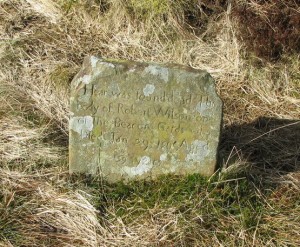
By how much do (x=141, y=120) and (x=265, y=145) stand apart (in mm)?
1277

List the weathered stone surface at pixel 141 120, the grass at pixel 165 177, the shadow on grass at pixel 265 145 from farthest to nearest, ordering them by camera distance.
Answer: the shadow on grass at pixel 265 145 → the weathered stone surface at pixel 141 120 → the grass at pixel 165 177

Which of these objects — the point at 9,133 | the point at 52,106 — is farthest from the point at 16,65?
the point at 9,133

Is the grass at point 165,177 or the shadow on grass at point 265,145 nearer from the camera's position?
the grass at point 165,177

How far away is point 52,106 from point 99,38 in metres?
1.27

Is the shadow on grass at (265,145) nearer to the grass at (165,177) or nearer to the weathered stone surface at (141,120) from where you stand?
the grass at (165,177)

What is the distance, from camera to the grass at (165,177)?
3377 mm

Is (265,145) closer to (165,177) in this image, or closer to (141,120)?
(165,177)

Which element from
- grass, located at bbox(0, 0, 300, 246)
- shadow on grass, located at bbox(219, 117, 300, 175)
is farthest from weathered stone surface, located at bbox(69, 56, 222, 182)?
shadow on grass, located at bbox(219, 117, 300, 175)

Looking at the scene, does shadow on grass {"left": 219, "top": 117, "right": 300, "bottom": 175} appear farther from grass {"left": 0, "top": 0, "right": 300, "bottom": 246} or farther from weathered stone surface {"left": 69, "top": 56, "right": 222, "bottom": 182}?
weathered stone surface {"left": 69, "top": 56, "right": 222, "bottom": 182}

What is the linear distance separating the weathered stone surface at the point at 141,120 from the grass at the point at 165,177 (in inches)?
5.1

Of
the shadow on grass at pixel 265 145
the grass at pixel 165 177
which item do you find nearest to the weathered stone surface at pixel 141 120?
the grass at pixel 165 177

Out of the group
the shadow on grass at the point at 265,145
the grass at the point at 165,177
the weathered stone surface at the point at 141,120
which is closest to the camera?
the grass at the point at 165,177

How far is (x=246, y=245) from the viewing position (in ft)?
10.8

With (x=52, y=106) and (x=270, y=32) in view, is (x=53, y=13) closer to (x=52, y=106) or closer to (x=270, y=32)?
(x=52, y=106)
